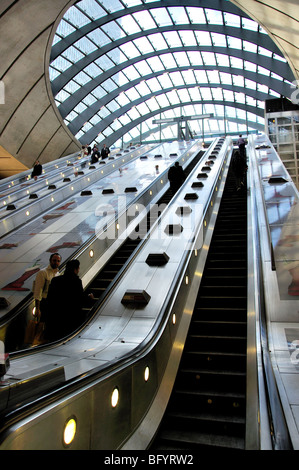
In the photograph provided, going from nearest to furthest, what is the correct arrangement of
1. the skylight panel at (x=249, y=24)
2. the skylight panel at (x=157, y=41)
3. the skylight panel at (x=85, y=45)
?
1. the skylight panel at (x=249, y=24)
2. the skylight panel at (x=85, y=45)
3. the skylight panel at (x=157, y=41)

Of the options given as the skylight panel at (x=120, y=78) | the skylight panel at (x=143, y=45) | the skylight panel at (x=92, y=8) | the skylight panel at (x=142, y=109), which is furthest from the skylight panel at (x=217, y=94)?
the skylight panel at (x=92, y=8)

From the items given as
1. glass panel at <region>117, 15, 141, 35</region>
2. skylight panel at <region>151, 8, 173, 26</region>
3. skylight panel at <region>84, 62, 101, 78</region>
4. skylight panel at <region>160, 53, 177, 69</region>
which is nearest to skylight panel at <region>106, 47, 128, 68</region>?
skylight panel at <region>84, 62, 101, 78</region>

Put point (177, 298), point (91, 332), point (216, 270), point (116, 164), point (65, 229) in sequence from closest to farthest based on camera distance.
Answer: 1. point (91, 332)
2. point (177, 298)
3. point (216, 270)
4. point (65, 229)
5. point (116, 164)

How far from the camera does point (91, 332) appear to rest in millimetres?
5676

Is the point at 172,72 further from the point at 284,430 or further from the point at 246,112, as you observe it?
the point at 284,430

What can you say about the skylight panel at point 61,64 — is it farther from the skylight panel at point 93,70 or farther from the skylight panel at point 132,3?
the skylight panel at point 132,3

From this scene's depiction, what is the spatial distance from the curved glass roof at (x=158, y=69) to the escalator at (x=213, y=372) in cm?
2596

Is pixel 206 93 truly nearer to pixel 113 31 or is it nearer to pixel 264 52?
pixel 264 52

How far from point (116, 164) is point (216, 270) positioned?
15378 millimetres

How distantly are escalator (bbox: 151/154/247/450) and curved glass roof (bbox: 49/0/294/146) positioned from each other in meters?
26.0

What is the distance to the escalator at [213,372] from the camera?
4230 mm

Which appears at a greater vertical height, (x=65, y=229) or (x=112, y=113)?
(x=112, y=113)

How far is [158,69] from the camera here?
4219cm
